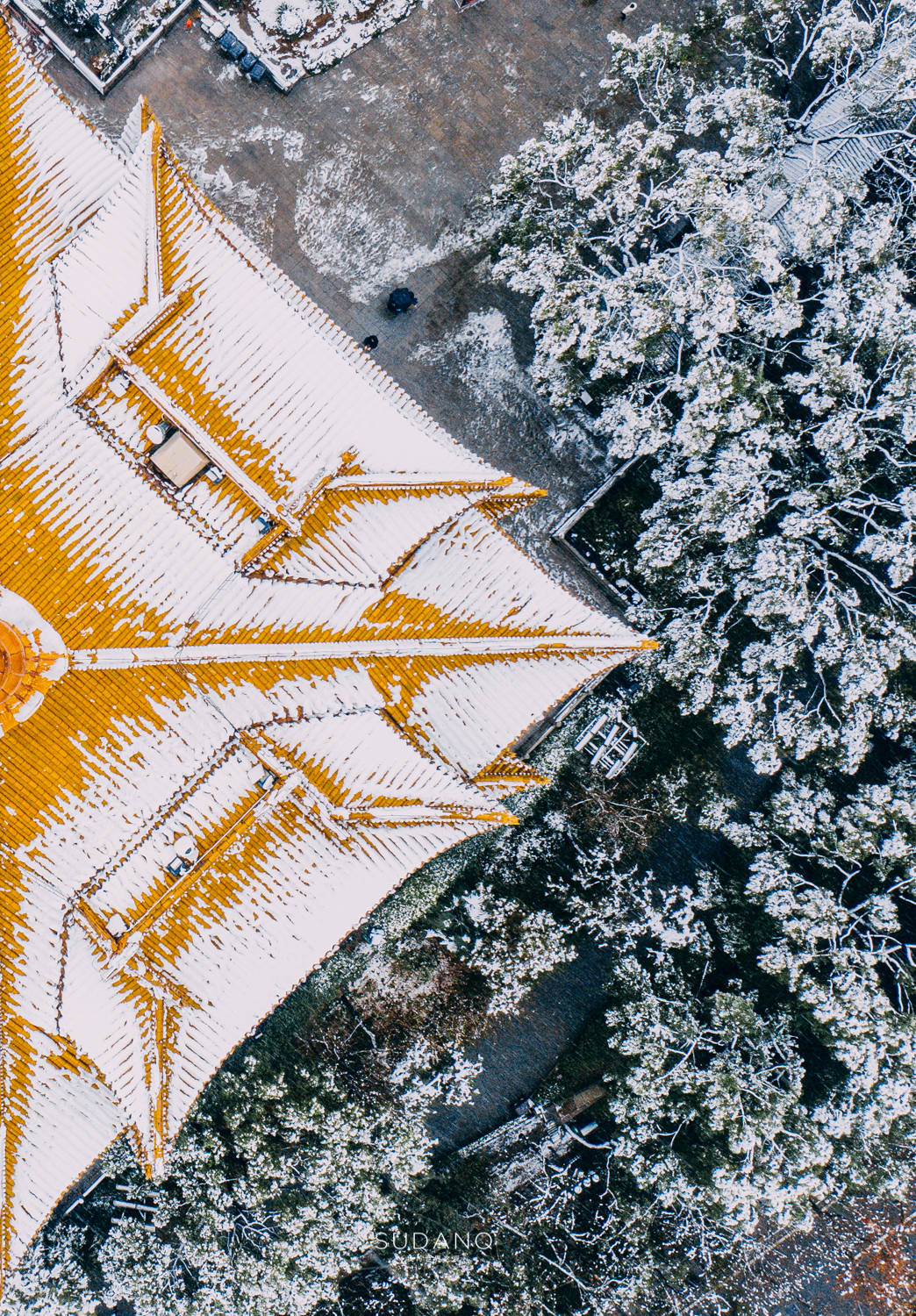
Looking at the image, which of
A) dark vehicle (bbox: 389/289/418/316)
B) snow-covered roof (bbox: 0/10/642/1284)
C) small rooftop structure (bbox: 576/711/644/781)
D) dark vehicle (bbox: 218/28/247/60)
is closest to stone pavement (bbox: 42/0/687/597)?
dark vehicle (bbox: 389/289/418/316)

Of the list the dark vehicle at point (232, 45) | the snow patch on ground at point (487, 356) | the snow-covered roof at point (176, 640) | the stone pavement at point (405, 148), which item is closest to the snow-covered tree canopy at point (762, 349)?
the snow patch on ground at point (487, 356)

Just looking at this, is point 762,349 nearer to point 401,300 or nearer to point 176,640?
point 401,300

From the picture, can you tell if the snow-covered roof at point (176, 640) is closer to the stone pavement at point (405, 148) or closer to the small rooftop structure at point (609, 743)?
the small rooftop structure at point (609, 743)

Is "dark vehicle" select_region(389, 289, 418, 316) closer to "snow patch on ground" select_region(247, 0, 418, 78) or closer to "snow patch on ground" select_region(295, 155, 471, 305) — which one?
"snow patch on ground" select_region(295, 155, 471, 305)

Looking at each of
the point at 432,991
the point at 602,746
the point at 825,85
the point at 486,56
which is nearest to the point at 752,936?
the point at 602,746

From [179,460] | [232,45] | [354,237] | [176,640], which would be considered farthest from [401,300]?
[176,640]

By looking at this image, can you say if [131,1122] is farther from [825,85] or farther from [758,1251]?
[825,85]
